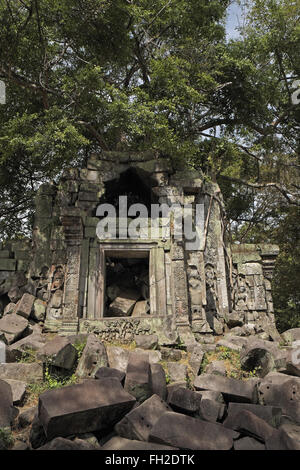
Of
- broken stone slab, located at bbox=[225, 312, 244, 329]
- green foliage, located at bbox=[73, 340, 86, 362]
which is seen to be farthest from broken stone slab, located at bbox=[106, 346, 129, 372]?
broken stone slab, located at bbox=[225, 312, 244, 329]

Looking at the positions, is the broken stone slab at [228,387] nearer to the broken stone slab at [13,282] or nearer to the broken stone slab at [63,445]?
the broken stone slab at [63,445]

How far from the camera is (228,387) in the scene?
4.64 m

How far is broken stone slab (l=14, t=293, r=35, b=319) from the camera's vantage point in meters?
8.11

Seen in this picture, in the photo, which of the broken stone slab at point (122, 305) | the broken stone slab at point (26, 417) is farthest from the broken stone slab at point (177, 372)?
the broken stone slab at point (122, 305)

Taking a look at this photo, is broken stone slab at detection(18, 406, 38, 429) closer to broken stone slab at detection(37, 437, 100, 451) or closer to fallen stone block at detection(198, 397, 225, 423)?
broken stone slab at detection(37, 437, 100, 451)

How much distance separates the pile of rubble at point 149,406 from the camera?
3568mm

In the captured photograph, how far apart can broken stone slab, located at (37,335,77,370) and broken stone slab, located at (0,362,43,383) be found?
151 millimetres

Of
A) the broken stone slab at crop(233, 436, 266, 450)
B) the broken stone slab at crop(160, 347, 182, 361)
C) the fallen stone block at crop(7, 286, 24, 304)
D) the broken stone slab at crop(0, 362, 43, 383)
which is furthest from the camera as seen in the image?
the fallen stone block at crop(7, 286, 24, 304)

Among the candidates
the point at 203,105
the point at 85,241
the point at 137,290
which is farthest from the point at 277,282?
the point at 85,241

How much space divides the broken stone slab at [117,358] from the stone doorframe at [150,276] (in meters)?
2.10
